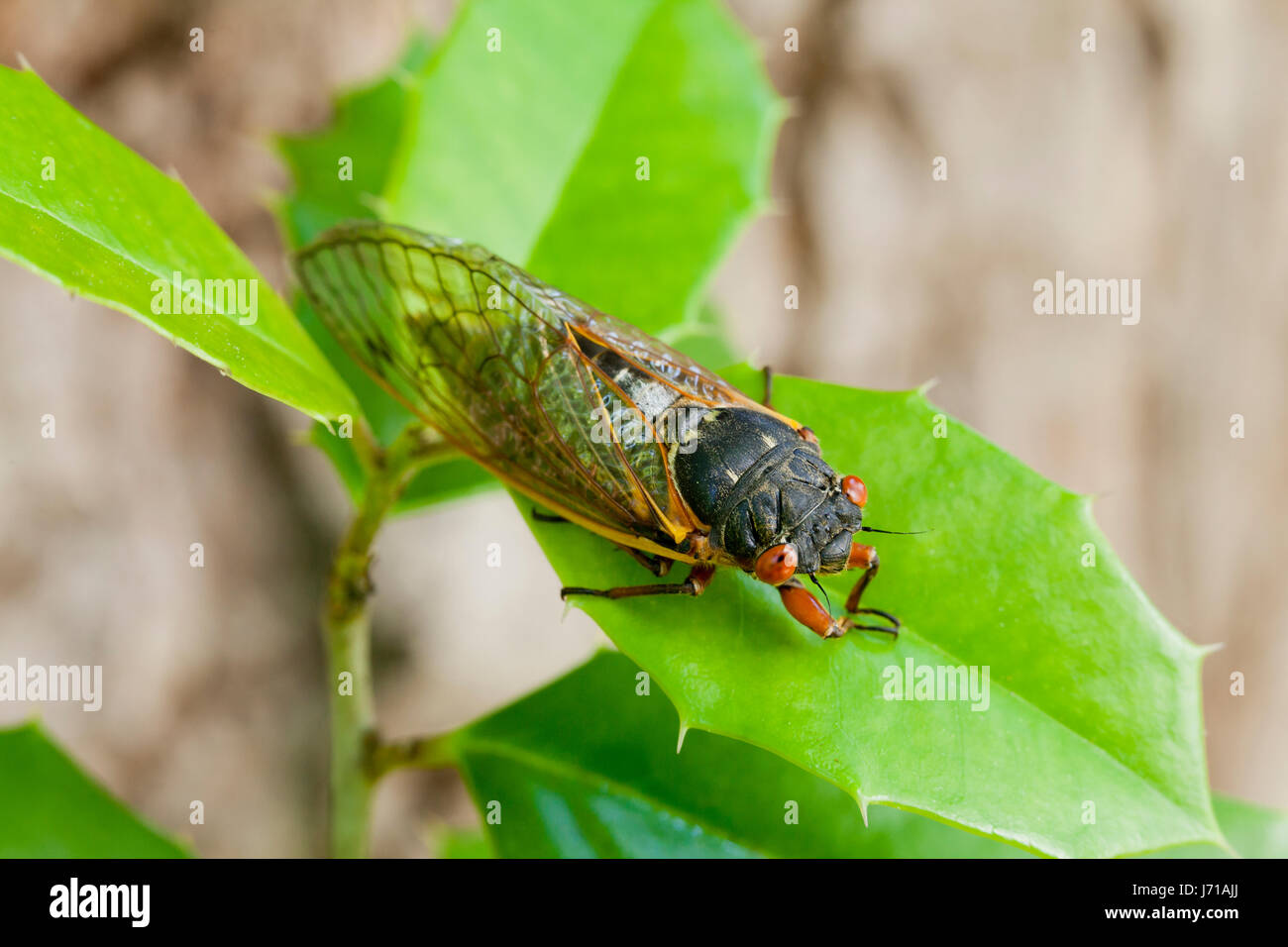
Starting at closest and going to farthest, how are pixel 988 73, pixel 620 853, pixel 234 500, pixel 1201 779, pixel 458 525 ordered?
pixel 1201 779 < pixel 620 853 < pixel 234 500 < pixel 458 525 < pixel 988 73

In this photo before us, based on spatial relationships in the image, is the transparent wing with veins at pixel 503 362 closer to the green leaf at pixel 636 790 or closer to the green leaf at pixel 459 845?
the green leaf at pixel 636 790

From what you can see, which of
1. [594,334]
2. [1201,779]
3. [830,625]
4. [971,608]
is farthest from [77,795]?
[1201,779]

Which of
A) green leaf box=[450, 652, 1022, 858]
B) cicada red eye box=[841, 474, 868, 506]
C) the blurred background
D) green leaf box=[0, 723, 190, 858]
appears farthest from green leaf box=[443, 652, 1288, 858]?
the blurred background

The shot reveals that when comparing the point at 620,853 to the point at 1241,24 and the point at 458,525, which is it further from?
the point at 1241,24

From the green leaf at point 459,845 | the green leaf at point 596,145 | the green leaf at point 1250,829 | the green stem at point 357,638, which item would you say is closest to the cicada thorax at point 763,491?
the green leaf at point 596,145

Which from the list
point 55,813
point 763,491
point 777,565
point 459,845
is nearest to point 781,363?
point 459,845

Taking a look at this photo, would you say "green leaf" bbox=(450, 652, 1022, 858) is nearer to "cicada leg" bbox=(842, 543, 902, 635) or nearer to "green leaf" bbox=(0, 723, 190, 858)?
"cicada leg" bbox=(842, 543, 902, 635)
